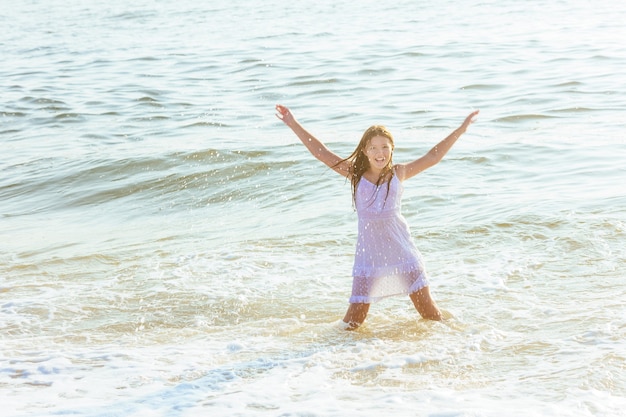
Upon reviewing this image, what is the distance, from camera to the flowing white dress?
19.2ft

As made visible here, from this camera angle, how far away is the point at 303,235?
856cm

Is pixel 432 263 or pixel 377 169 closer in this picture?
pixel 377 169

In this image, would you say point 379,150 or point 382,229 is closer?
point 379,150

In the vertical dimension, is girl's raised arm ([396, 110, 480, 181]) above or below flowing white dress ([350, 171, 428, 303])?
above

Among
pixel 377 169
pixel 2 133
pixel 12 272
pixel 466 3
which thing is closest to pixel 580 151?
pixel 377 169

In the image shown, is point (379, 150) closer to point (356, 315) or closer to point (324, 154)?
point (324, 154)

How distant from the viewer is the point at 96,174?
1184cm

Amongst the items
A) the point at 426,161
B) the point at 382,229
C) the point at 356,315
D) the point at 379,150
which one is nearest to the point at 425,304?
the point at 356,315

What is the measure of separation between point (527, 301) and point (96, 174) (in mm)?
6902

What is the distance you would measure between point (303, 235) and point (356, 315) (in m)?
2.62

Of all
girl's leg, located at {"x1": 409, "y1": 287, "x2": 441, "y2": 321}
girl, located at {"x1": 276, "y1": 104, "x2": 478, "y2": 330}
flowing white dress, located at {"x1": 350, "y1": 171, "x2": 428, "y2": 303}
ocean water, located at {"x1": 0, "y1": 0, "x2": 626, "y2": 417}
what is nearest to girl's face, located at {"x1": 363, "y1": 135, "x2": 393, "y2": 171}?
girl, located at {"x1": 276, "y1": 104, "x2": 478, "y2": 330}

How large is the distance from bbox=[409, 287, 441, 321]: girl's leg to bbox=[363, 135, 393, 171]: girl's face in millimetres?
851

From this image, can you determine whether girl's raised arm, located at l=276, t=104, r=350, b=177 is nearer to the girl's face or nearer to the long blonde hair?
the long blonde hair

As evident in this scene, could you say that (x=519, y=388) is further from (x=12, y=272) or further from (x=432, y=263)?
(x=12, y=272)
